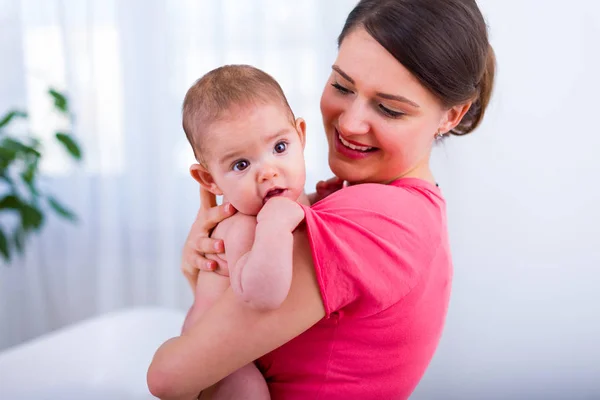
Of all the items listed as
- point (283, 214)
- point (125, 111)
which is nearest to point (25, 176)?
point (125, 111)

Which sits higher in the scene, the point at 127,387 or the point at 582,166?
the point at 582,166

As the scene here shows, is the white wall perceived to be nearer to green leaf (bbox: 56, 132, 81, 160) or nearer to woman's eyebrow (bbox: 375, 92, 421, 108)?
woman's eyebrow (bbox: 375, 92, 421, 108)

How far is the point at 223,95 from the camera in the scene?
3.90ft

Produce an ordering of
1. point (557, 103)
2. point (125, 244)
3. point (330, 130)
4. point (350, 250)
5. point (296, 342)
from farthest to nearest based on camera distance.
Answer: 1. point (125, 244)
2. point (557, 103)
3. point (330, 130)
4. point (296, 342)
5. point (350, 250)

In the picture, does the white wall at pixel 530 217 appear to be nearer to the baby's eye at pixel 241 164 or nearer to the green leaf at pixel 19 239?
the baby's eye at pixel 241 164

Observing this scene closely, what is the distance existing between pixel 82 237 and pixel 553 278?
2.50 metres

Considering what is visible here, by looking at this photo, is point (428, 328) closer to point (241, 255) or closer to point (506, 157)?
point (241, 255)

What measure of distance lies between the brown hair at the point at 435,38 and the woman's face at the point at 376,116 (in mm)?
21

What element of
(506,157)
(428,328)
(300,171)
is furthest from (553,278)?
(300,171)

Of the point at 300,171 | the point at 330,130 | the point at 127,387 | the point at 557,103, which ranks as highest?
the point at 557,103

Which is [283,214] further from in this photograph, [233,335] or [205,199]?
[205,199]

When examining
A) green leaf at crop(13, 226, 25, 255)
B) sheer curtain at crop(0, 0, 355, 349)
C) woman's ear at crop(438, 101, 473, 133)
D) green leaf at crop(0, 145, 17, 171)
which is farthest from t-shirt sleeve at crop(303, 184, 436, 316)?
green leaf at crop(13, 226, 25, 255)

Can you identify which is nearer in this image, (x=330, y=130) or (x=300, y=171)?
(x=300, y=171)

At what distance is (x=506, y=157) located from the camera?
9.18 ft
